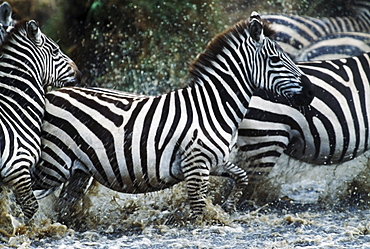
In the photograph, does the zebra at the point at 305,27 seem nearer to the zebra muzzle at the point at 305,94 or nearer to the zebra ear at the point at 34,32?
the zebra muzzle at the point at 305,94

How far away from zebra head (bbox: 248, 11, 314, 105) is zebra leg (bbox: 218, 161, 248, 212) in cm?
95

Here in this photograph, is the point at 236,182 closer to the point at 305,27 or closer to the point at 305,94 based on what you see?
the point at 305,94

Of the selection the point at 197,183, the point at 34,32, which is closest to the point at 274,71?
the point at 197,183

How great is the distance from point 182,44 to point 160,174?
7923 millimetres

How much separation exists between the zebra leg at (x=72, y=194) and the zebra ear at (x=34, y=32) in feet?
4.68

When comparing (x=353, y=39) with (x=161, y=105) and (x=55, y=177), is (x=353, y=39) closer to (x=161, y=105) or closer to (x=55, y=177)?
(x=161, y=105)

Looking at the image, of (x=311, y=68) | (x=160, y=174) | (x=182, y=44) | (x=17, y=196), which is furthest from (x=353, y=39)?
(x=17, y=196)

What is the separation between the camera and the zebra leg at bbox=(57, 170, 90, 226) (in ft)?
22.5

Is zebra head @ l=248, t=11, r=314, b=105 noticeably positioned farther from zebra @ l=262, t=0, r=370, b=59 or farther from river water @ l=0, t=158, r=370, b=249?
zebra @ l=262, t=0, r=370, b=59

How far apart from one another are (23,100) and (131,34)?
25.5 ft

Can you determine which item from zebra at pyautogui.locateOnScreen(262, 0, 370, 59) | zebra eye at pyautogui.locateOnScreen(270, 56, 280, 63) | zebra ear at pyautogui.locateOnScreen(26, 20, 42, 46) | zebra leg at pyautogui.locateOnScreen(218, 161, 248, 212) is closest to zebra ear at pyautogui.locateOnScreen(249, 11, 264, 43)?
zebra eye at pyautogui.locateOnScreen(270, 56, 280, 63)

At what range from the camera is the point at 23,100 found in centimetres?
634

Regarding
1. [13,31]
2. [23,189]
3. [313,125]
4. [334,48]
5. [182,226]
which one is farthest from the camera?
[334,48]

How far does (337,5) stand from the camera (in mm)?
15078
